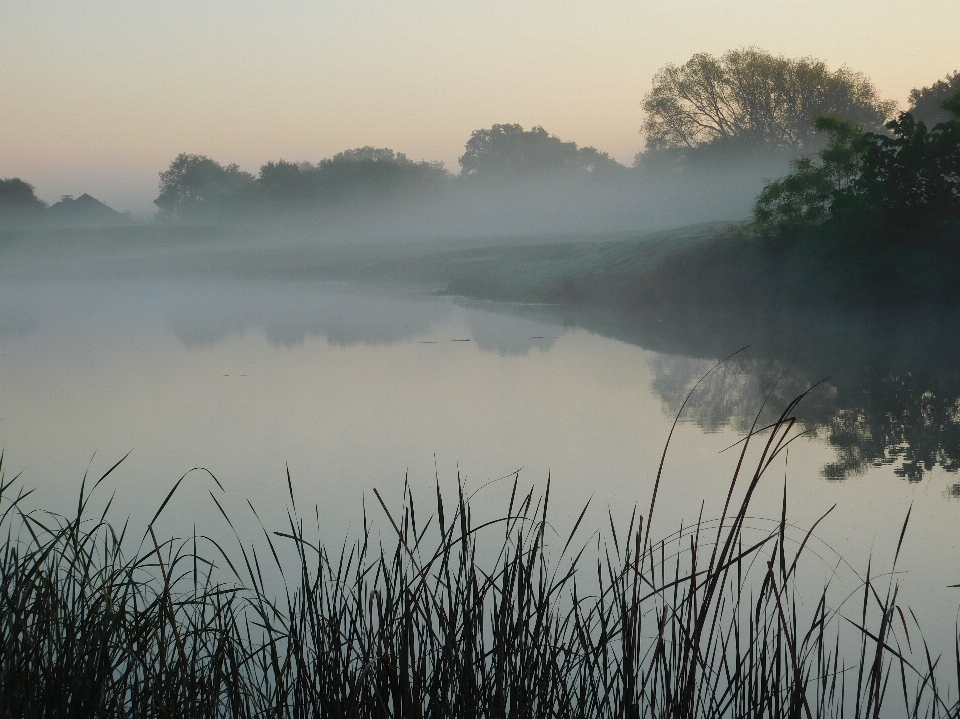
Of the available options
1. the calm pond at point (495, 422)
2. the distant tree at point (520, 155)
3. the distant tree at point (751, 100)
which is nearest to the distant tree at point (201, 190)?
the distant tree at point (520, 155)

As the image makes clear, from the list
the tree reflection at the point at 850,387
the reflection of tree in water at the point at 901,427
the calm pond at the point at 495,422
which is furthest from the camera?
the tree reflection at the point at 850,387

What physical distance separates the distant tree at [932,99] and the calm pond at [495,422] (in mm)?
20076

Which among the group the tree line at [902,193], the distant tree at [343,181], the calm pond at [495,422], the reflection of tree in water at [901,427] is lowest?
the reflection of tree in water at [901,427]

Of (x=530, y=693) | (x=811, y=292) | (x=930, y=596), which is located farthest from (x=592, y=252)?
(x=530, y=693)

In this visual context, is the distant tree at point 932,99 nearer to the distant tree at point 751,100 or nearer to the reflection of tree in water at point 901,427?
the distant tree at point 751,100

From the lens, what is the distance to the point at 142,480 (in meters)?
5.22

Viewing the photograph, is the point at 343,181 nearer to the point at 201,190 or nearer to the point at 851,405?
the point at 201,190

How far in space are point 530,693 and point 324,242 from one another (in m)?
37.2

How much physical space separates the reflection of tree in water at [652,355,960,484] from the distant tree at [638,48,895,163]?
2006 centimetres

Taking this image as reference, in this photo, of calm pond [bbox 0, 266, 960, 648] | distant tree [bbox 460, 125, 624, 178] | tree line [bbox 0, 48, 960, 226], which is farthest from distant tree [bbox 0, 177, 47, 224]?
calm pond [bbox 0, 266, 960, 648]

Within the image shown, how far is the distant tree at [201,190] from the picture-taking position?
46.3 m

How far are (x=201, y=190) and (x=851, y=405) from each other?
4568cm

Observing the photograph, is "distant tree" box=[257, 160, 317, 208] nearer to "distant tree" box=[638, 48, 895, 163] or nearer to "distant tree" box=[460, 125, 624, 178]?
"distant tree" box=[460, 125, 624, 178]

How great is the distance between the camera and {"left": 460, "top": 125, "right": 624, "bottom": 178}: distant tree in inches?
1738
